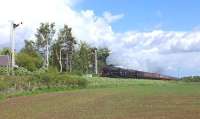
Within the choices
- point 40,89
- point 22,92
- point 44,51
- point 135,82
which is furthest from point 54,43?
point 22,92

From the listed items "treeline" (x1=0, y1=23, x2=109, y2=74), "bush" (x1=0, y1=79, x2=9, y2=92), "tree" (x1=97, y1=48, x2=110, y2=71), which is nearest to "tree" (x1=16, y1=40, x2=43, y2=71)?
"treeline" (x1=0, y1=23, x2=109, y2=74)

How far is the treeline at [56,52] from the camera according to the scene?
96.6m

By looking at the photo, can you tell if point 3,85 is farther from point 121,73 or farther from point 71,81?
point 121,73

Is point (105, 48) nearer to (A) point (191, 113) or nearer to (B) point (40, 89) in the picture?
(B) point (40, 89)

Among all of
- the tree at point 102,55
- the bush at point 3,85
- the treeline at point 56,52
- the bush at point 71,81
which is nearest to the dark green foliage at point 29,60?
the treeline at point 56,52

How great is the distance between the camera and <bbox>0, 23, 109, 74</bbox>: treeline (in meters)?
96.6

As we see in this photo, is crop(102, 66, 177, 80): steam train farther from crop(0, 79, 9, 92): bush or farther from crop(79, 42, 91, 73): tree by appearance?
→ crop(0, 79, 9, 92): bush

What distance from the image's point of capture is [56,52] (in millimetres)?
104438

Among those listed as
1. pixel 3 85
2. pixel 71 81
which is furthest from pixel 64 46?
pixel 3 85

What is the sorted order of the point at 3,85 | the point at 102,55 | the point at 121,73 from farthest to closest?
the point at 102,55 → the point at 121,73 → the point at 3,85

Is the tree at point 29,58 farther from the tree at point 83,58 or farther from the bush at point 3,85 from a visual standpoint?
the bush at point 3,85

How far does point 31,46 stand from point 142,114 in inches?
3257

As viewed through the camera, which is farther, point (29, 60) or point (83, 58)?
point (83, 58)

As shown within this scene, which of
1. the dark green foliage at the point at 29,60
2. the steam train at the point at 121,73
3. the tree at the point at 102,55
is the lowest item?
the steam train at the point at 121,73
